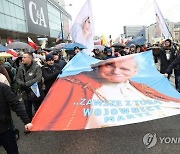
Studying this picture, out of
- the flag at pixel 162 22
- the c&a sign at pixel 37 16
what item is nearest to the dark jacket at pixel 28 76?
the flag at pixel 162 22

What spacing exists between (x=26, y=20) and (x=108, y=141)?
118 feet

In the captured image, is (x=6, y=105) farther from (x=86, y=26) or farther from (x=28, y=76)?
(x=86, y=26)

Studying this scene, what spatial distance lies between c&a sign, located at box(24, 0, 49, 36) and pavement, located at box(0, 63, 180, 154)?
35593 mm

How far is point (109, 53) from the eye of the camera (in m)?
7.14

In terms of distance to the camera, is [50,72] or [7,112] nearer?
[7,112]

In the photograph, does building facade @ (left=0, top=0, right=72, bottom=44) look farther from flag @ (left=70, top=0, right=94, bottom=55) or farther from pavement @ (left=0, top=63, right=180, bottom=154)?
pavement @ (left=0, top=63, right=180, bottom=154)

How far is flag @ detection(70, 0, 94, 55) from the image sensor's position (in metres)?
8.83

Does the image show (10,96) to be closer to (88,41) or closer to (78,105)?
(78,105)

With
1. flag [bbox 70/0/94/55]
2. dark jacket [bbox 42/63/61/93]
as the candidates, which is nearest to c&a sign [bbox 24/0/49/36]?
flag [bbox 70/0/94/55]

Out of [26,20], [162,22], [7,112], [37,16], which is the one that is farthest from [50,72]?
[37,16]

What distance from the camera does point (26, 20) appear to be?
38.8 metres

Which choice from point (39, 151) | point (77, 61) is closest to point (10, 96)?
point (39, 151)

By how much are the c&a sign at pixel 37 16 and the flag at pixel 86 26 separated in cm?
3154

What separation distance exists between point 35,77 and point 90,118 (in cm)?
194
